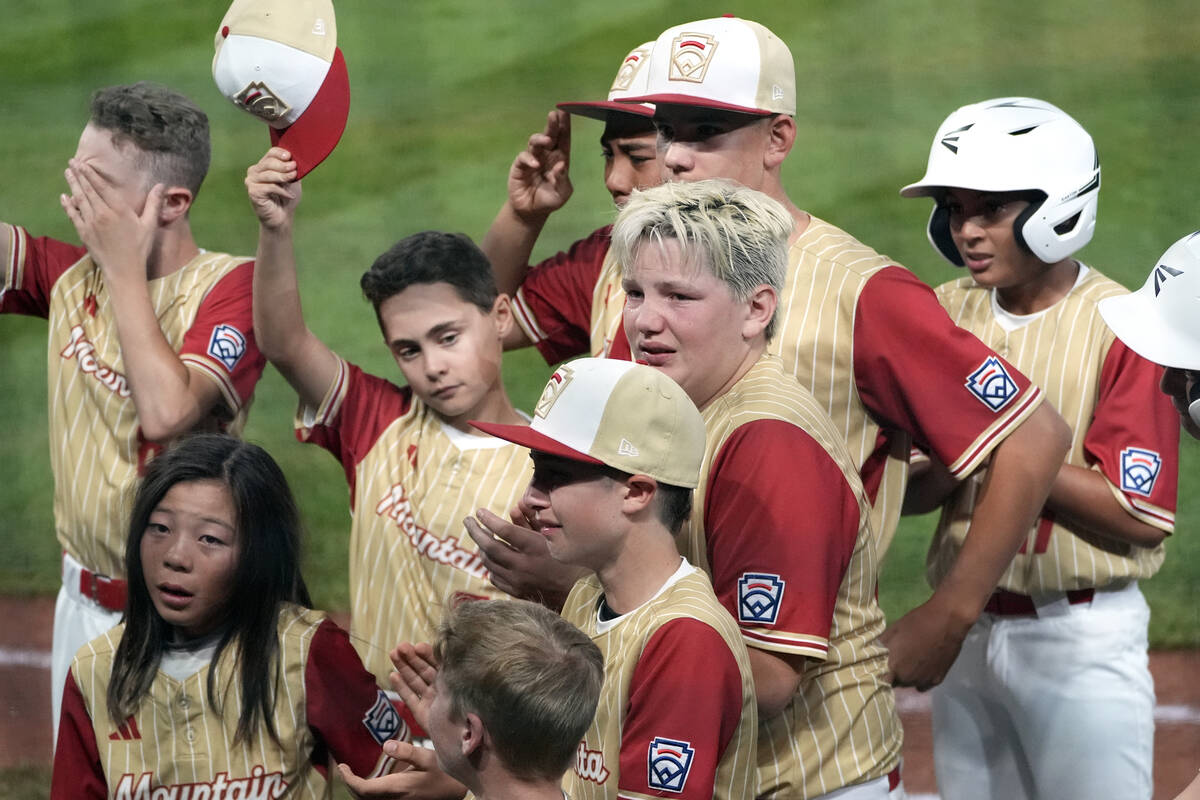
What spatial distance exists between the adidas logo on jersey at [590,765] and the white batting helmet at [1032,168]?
1965mm

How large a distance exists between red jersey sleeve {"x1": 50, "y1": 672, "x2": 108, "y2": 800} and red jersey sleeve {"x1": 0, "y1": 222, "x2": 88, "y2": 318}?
1.49 metres

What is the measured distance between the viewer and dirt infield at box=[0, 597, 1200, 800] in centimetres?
521

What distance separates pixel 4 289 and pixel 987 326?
2568mm

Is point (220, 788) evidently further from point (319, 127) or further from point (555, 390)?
point (319, 127)

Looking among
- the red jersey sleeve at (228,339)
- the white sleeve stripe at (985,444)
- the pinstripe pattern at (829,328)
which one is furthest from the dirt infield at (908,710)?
the pinstripe pattern at (829,328)

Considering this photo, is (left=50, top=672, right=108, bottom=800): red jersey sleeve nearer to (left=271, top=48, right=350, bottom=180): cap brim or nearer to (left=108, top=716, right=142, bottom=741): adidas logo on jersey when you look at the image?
(left=108, top=716, right=142, bottom=741): adidas logo on jersey

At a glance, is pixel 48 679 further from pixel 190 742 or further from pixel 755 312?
pixel 755 312

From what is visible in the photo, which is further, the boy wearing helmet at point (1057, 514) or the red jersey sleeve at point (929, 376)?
the boy wearing helmet at point (1057, 514)

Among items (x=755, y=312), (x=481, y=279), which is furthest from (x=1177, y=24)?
(x=755, y=312)

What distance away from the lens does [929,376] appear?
301 centimetres

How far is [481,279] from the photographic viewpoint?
12.2 ft

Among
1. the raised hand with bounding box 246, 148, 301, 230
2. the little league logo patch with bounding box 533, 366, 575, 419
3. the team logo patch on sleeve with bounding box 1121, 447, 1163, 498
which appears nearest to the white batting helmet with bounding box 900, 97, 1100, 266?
the team logo patch on sleeve with bounding box 1121, 447, 1163, 498

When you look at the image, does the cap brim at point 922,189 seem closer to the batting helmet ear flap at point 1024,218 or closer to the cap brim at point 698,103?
the batting helmet ear flap at point 1024,218

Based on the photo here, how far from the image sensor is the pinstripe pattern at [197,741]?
2926 mm
